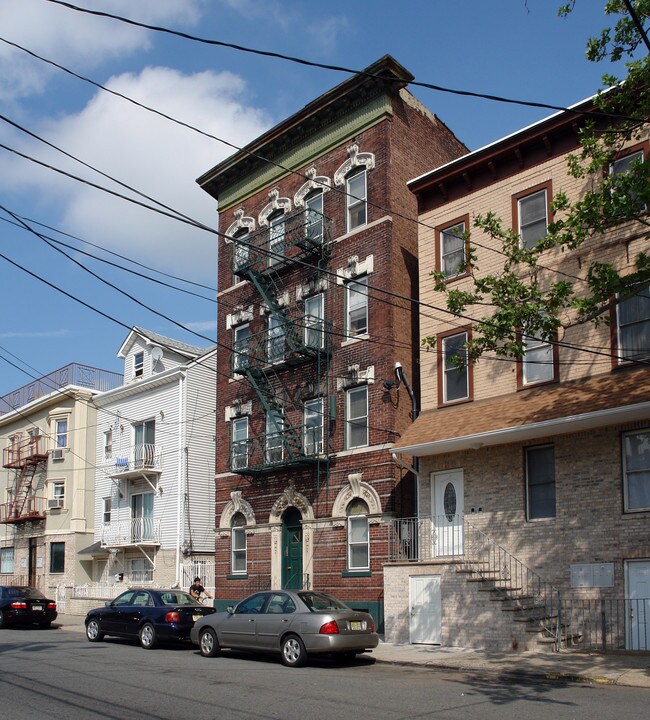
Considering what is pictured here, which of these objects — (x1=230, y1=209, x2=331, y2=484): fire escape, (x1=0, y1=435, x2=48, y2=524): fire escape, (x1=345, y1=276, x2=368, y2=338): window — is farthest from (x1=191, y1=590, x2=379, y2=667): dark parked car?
(x1=0, y1=435, x2=48, y2=524): fire escape

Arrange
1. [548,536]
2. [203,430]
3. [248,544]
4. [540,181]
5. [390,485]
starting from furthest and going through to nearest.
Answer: [203,430] → [248,544] → [390,485] → [540,181] → [548,536]

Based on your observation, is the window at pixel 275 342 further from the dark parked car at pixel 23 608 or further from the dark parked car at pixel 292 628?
the dark parked car at pixel 23 608

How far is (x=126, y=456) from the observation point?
3616 centimetres

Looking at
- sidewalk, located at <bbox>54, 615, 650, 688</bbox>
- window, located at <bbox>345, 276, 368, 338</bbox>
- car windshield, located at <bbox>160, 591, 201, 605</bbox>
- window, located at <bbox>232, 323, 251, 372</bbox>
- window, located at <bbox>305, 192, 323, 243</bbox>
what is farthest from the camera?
window, located at <bbox>232, 323, 251, 372</bbox>

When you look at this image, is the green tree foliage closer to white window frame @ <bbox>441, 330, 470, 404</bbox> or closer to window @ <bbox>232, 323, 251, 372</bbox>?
white window frame @ <bbox>441, 330, 470, 404</bbox>

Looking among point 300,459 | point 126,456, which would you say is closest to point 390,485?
point 300,459

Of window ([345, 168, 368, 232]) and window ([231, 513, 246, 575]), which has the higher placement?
window ([345, 168, 368, 232])

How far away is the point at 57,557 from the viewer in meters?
39.2

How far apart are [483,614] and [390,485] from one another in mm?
5152

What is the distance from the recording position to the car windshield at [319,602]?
1711 cm

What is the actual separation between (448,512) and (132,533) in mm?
17037

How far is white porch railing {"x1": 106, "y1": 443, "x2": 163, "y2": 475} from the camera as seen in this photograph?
34.5 meters

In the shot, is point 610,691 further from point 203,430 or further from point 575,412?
point 203,430

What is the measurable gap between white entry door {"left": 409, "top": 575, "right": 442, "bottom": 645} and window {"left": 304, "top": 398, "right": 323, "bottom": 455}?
19.2 ft
